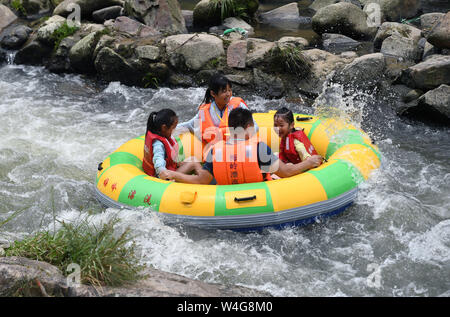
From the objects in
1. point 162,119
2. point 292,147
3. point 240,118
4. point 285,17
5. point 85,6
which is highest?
point 240,118

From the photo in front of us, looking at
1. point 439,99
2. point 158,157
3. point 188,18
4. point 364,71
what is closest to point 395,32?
point 364,71

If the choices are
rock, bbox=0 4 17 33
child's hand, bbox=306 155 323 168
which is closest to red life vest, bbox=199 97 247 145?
child's hand, bbox=306 155 323 168

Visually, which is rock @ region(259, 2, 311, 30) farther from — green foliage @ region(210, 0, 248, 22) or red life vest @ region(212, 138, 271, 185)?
red life vest @ region(212, 138, 271, 185)

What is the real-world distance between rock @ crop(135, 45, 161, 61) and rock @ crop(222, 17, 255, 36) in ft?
6.52

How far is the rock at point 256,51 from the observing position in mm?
8266

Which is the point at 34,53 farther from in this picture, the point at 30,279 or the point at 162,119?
the point at 30,279

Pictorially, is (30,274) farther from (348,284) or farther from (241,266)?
(348,284)

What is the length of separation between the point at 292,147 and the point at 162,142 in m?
1.29

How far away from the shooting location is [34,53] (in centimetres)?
998

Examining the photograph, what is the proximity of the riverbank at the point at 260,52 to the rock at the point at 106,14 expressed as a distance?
2 cm

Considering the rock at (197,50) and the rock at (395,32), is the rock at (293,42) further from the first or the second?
the rock at (395,32)

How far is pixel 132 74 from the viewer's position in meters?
8.79

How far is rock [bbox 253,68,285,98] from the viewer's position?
805cm
